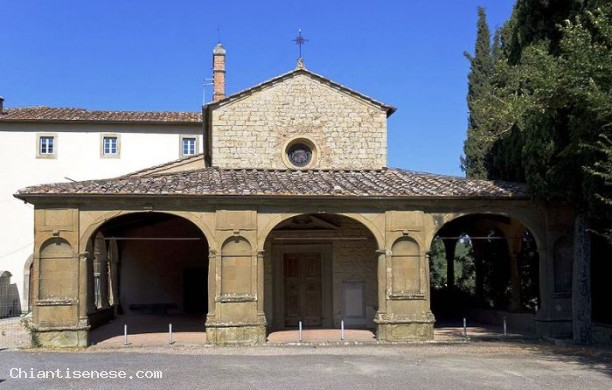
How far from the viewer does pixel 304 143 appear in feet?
69.9

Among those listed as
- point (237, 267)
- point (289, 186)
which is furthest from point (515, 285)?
point (237, 267)

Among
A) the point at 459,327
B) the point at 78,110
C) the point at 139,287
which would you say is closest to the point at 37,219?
the point at 139,287

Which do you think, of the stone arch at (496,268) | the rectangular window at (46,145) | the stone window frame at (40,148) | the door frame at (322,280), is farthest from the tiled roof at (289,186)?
the rectangular window at (46,145)

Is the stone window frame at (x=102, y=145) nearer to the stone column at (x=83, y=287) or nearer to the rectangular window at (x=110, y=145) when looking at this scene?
the rectangular window at (x=110, y=145)

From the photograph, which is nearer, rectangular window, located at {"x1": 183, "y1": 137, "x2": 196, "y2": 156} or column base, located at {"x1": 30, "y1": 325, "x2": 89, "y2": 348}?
column base, located at {"x1": 30, "y1": 325, "x2": 89, "y2": 348}

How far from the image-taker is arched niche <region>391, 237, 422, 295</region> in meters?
18.0

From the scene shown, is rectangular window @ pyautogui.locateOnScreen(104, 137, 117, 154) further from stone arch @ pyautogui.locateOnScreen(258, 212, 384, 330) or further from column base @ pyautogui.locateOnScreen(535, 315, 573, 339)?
column base @ pyautogui.locateOnScreen(535, 315, 573, 339)

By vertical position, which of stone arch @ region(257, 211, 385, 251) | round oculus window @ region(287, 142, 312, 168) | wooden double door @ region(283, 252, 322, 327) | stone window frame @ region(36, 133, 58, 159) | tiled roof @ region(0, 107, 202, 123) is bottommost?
wooden double door @ region(283, 252, 322, 327)

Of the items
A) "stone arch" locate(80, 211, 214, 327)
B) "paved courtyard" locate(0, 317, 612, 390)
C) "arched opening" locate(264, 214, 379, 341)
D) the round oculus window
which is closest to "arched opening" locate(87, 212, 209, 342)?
"stone arch" locate(80, 211, 214, 327)

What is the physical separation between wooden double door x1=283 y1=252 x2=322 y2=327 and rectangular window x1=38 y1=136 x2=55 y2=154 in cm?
1601

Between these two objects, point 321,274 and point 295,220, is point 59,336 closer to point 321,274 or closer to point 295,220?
point 295,220

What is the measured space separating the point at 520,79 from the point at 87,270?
1236 centimetres

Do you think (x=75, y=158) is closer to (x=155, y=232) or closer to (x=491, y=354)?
(x=155, y=232)

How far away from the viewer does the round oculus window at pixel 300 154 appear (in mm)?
21234
